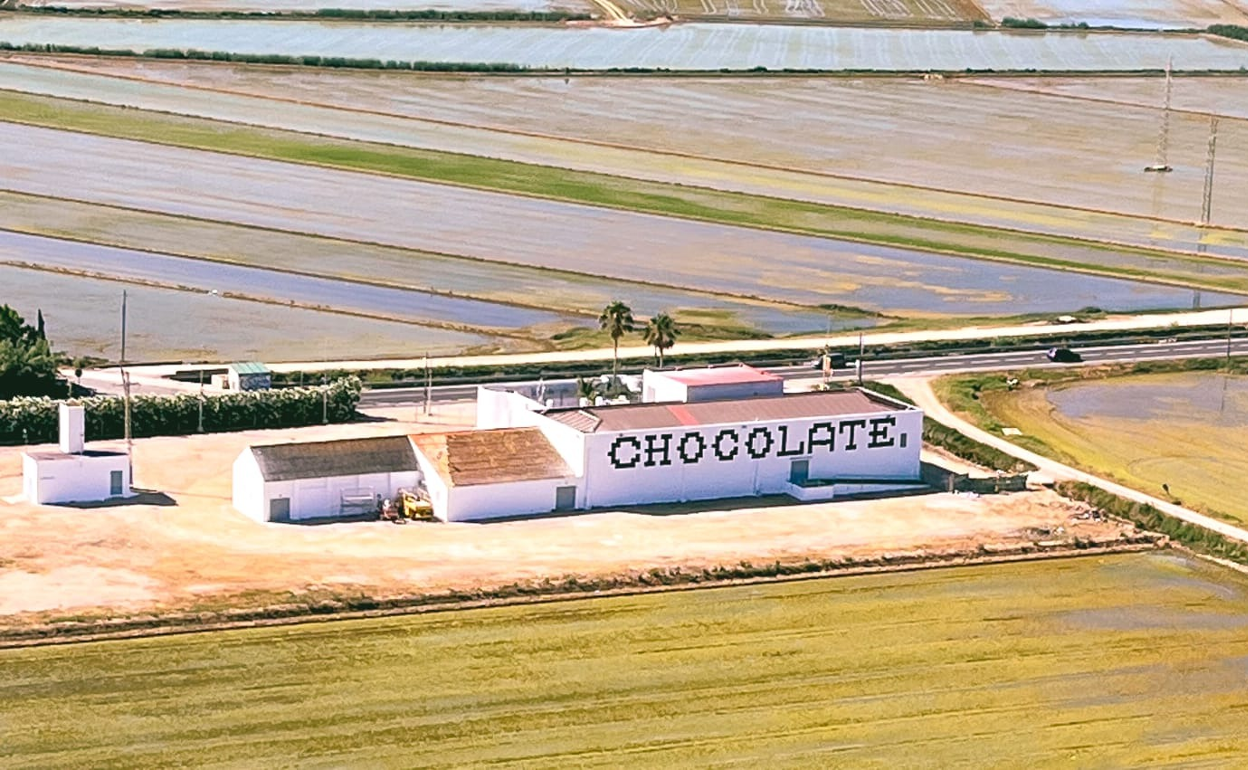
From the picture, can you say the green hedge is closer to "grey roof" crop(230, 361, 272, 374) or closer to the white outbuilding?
"grey roof" crop(230, 361, 272, 374)

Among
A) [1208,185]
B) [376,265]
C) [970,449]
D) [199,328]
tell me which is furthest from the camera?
[1208,185]

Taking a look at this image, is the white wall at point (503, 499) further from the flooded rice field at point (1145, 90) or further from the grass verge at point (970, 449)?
the flooded rice field at point (1145, 90)

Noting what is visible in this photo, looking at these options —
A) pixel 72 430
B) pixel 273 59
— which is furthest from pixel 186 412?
pixel 273 59

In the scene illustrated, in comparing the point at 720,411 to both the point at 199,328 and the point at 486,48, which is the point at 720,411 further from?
the point at 486,48

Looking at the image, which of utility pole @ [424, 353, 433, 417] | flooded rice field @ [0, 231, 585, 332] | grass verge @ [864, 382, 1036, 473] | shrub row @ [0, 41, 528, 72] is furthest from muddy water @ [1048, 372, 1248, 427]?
shrub row @ [0, 41, 528, 72]

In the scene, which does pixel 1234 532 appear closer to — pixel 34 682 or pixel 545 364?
pixel 545 364

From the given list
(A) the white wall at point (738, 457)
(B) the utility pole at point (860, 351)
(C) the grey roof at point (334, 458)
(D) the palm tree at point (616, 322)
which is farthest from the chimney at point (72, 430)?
(B) the utility pole at point (860, 351)

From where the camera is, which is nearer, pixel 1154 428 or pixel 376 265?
pixel 1154 428
